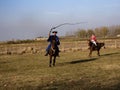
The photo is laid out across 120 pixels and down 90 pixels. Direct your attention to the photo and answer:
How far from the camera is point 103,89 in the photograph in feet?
36.2

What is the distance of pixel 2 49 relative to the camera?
45.2 metres

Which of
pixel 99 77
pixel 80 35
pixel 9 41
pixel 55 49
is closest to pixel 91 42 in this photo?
pixel 55 49

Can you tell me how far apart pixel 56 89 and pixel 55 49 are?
8.78 metres

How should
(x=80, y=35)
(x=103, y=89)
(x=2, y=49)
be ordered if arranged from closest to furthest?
(x=103, y=89)
(x=2, y=49)
(x=80, y=35)

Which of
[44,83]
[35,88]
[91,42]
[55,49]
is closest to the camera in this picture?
[35,88]

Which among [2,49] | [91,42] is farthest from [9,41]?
[91,42]

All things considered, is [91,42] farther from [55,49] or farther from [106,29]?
[106,29]

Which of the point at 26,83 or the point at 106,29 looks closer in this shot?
the point at 26,83

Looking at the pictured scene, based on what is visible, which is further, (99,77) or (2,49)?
(2,49)

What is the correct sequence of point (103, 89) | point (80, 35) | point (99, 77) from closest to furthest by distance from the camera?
point (103, 89)
point (99, 77)
point (80, 35)

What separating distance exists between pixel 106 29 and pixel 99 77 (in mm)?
125622

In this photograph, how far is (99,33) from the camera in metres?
139

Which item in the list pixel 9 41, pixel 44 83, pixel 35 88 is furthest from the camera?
pixel 9 41

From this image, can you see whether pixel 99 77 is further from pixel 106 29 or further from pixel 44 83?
pixel 106 29
